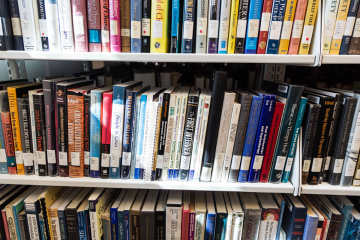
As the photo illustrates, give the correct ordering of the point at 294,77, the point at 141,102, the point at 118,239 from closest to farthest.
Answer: the point at 141,102 → the point at 118,239 → the point at 294,77

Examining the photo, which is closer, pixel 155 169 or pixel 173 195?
pixel 155 169

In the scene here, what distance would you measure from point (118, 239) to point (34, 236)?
0.33m

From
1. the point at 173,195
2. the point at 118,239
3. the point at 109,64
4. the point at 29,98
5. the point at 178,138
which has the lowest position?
the point at 118,239

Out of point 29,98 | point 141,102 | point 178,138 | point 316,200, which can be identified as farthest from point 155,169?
point 316,200

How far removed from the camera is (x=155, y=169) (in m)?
0.76

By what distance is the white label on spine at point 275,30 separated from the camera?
2.19 ft

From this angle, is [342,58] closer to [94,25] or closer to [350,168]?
[350,168]

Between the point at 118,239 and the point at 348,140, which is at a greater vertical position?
the point at 348,140

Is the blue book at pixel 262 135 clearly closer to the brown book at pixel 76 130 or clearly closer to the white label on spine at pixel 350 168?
the white label on spine at pixel 350 168

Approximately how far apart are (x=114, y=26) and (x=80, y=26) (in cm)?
11

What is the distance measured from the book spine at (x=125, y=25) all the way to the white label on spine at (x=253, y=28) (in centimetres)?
40

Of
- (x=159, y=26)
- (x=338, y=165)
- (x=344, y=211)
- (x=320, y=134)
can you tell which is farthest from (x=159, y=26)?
(x=344, y=211)

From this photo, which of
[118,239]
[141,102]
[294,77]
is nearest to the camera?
[141,102]

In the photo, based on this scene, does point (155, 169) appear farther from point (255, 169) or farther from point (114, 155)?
point (255, 169)
